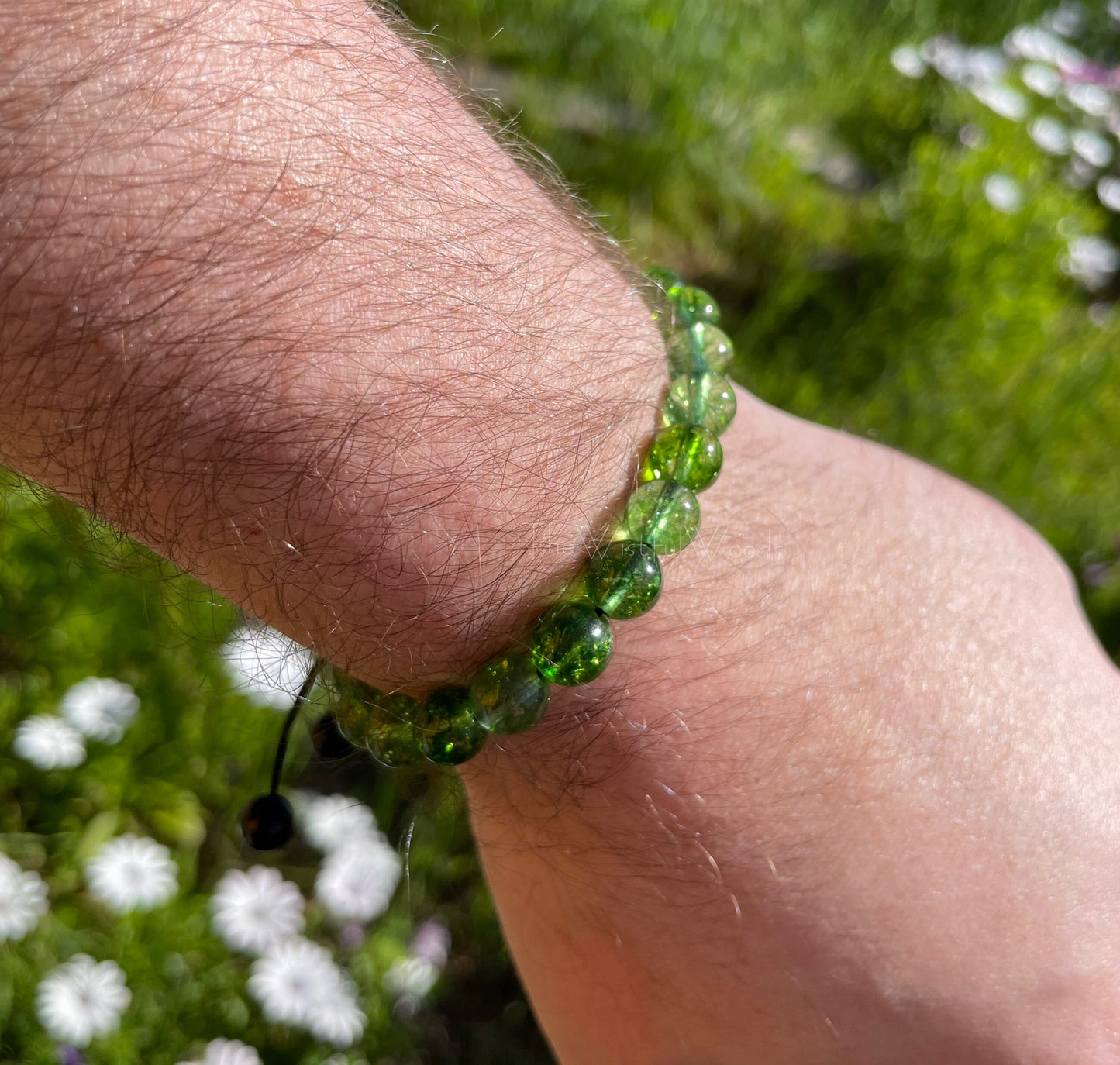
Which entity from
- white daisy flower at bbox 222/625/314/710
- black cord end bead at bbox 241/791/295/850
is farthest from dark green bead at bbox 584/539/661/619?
black cord end bead at bbox 241/791/295/850

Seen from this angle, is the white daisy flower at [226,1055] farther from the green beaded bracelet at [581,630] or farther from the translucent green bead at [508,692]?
the translucent green bead at [508,692]

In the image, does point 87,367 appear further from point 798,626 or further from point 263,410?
point 798,626

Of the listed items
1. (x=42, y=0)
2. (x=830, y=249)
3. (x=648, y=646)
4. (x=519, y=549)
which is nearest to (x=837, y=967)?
(x=648, y=646)

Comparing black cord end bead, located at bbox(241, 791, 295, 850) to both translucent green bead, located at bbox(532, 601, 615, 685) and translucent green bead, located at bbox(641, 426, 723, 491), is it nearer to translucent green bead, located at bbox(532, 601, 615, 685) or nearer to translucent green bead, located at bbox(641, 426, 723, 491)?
translucent green bead, located at bbox(532, 601, 615, 685)

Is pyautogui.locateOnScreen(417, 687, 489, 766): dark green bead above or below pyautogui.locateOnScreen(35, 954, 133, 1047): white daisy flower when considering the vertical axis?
above

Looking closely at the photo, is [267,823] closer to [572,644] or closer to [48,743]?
[572,644]

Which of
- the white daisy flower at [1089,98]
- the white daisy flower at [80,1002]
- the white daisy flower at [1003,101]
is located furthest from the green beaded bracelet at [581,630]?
the white daisy flower at [1089,98]
